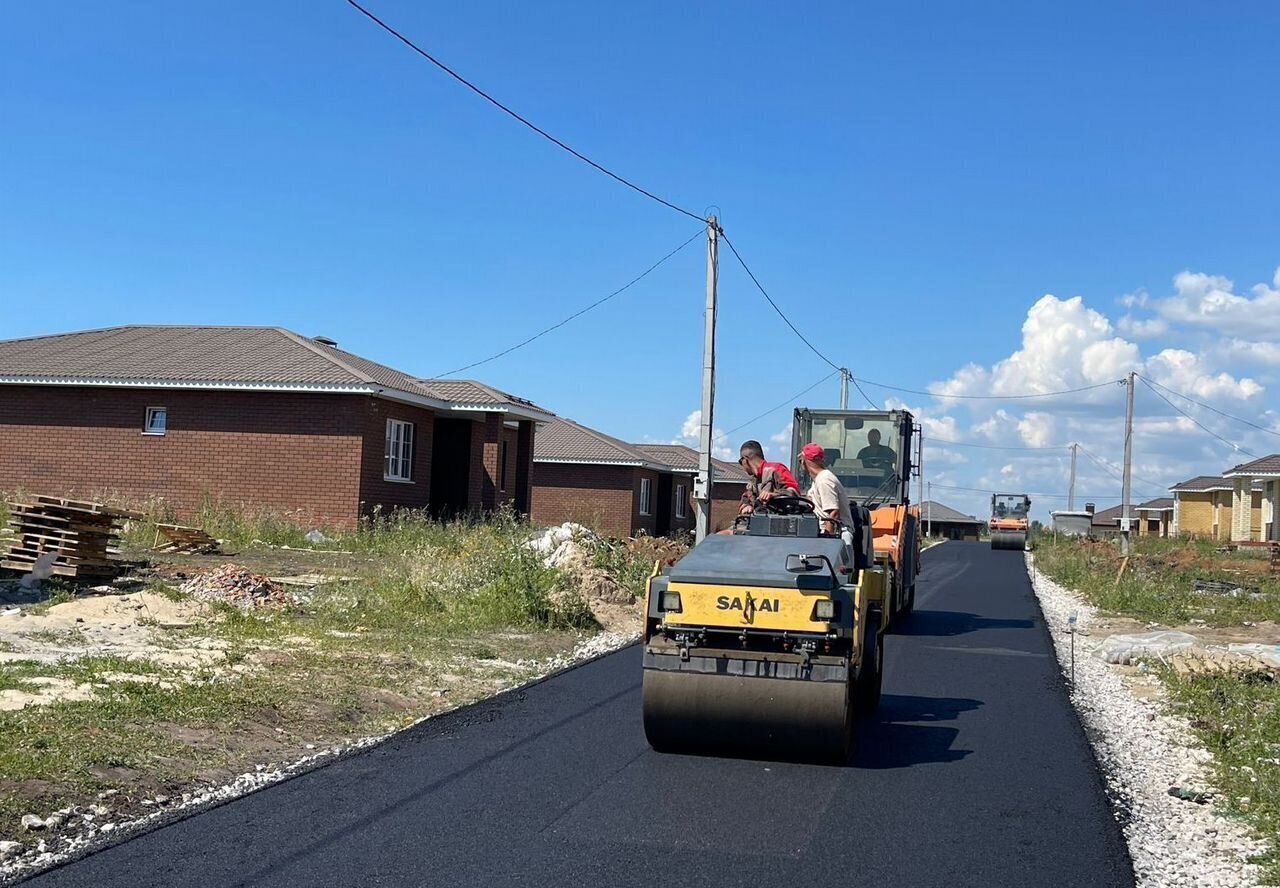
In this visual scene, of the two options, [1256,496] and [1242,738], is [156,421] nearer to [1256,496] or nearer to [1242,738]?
[1242,738]

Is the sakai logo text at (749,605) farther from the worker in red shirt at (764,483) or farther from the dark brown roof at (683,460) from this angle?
the dark brown roof at (683,460)

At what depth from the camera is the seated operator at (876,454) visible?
699 inches

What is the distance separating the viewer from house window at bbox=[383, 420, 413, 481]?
1042 inches

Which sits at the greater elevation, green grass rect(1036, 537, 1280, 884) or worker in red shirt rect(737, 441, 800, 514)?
worker in red shirt rect(737, 441, 800, 514)

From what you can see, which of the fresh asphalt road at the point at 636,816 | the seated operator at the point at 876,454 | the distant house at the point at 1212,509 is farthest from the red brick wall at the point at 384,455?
the distant house at the point at 1212,509

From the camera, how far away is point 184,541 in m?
20.0

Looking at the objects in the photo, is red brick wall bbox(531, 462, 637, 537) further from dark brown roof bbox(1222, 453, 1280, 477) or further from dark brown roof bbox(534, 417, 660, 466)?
dark brown roof bbox(1222, 453, 1280, 477)

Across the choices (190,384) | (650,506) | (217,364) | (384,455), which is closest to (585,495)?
(650,506)

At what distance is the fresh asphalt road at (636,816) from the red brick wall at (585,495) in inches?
1298

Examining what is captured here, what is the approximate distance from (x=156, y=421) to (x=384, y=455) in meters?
4.81

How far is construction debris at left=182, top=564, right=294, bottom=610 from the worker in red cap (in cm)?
714

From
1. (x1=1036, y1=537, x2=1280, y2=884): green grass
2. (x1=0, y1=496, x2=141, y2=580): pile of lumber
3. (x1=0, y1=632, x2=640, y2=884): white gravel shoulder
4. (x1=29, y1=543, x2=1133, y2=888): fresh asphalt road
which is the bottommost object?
(x1=0, y1=632, x2=640, y2=884): white gravel shoulder

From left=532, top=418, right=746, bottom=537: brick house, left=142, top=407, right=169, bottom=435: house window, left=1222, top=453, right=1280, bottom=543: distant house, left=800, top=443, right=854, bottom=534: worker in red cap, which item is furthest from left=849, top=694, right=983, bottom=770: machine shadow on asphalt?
left=1222, top=453, right=1280, bottom=543: distant house

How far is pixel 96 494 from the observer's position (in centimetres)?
2564
